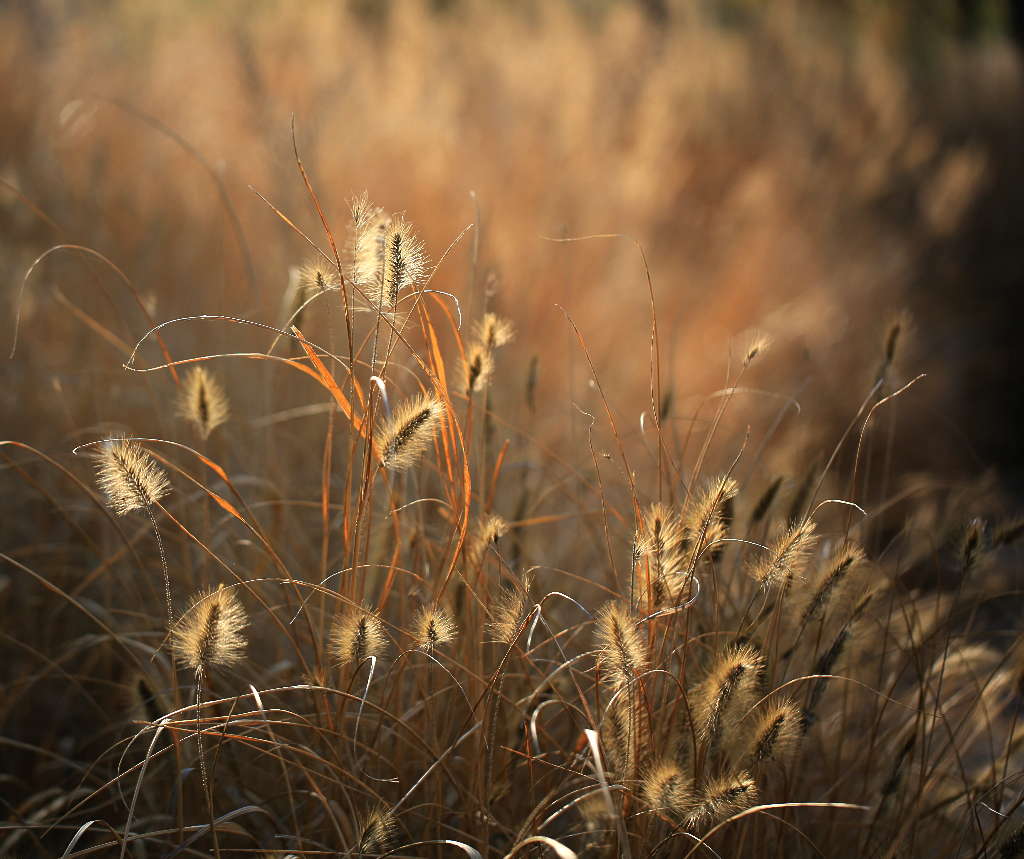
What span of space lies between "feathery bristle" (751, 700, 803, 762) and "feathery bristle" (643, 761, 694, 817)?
0.26ft

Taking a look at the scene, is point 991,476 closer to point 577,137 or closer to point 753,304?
point 753,304

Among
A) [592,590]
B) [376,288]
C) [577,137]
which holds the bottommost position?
[592,590]

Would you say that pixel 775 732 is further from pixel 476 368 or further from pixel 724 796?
pixel 476 368

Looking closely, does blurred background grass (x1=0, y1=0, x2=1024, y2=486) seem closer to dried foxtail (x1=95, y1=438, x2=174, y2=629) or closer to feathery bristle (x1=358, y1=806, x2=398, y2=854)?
dried foxtail (x1=95, y1=438, x2=174, y2=629)

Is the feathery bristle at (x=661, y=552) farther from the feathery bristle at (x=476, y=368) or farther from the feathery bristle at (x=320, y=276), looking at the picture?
the feathery bristle at (x=320, y=276)

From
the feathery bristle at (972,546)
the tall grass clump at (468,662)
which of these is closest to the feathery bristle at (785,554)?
the tall grass clump at (468,662)

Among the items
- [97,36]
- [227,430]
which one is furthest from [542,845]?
[97,36]

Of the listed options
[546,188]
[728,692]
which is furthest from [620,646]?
[546,188]

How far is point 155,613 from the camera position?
1.62 metres

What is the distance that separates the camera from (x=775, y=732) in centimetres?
90

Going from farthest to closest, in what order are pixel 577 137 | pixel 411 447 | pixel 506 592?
1. pixel 577 137
2. pixel 506 592
3. pixel 411 447

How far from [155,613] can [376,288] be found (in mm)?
922

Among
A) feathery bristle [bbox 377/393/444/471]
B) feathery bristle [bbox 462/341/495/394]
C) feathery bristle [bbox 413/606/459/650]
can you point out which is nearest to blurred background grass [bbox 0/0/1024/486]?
feathery bristle [bbox 462/341/495/394]

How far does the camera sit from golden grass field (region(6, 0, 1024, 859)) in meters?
1.03
